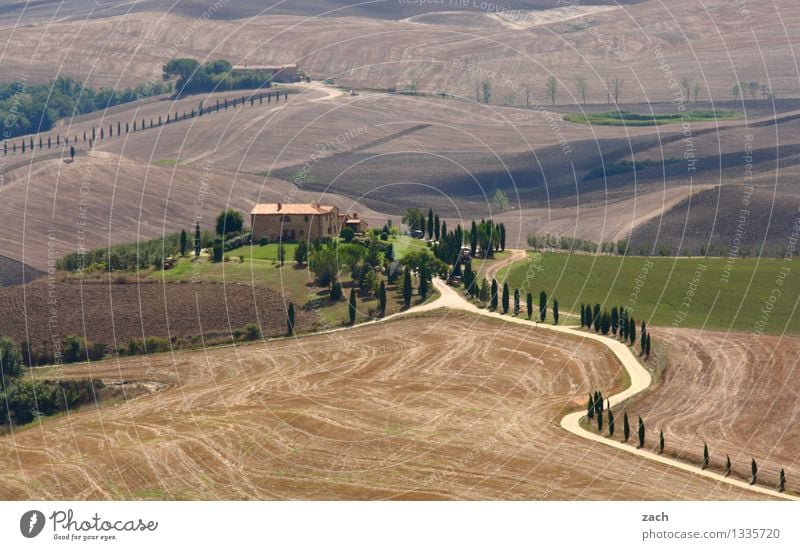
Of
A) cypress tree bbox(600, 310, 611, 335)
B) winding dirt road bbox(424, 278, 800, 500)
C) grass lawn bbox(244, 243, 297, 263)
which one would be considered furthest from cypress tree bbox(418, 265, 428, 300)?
cypress tree bbox(600, 310, 611, 335)

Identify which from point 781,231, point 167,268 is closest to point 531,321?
point 167,268

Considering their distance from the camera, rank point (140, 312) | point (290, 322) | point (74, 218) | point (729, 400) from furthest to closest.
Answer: point (74, 218) < point (140, 312) < point (290, 322) < point (729, 400)

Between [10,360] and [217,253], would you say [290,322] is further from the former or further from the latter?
[217,253]

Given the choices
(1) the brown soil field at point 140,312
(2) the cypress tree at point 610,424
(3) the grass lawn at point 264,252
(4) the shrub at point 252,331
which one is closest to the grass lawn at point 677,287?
(3) the grass lawn at point 264,252

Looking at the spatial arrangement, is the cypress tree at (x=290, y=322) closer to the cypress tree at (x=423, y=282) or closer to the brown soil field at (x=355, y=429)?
the brown soil field at (x=355, y=429)

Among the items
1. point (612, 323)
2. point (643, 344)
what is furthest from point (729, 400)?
point (612, 323)
